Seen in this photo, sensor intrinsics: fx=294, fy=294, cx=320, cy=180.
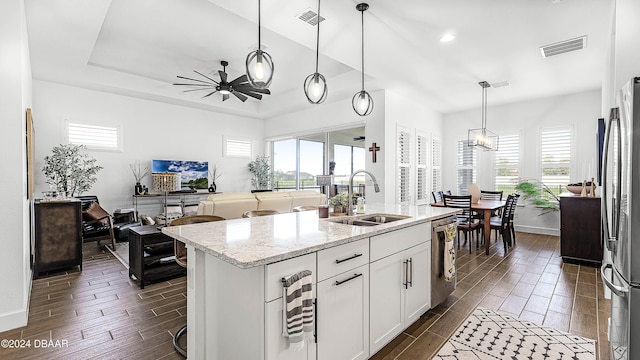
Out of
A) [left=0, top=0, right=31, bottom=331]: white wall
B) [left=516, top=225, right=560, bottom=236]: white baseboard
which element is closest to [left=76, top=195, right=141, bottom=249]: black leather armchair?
[left=0, top=0, right=31, bottom=331]: white wall

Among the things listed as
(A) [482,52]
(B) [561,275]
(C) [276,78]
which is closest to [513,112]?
(A) [482,52]

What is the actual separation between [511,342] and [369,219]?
1.47 m

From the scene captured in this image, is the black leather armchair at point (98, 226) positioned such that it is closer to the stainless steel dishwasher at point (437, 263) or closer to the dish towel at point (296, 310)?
the dish towel at point (296, 310)

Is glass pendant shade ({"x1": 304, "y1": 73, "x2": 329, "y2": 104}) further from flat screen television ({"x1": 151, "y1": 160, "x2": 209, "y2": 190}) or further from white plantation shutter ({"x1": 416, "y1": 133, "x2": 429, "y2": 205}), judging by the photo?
flat screen television ({"x1": 151, "y1": 160, "x2": 209, "y2": 190})

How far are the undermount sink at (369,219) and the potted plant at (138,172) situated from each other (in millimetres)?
5509

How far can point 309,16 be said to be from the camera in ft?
10.3

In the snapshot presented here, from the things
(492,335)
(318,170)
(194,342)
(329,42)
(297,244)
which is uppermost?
(329,42)

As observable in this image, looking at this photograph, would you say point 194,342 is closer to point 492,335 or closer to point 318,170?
point 492,335

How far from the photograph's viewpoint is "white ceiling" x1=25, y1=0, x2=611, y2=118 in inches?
123

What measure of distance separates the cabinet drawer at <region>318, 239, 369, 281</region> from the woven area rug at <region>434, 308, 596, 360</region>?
0.97m

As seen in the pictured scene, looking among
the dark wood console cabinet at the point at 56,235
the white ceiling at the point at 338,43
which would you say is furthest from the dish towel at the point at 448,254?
the dark wood console cabinet at the point at 56,235

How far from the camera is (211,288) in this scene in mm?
1780

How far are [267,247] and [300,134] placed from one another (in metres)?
6.47

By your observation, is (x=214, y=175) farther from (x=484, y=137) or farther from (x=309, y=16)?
(x=484, y=137)
